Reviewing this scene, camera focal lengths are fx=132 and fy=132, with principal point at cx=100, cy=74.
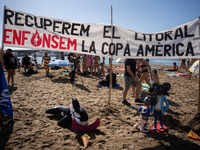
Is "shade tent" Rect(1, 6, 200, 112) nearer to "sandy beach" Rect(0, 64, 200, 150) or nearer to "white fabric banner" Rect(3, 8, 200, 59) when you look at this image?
"white fabric banner" Rect(3, 8, 200, 59)

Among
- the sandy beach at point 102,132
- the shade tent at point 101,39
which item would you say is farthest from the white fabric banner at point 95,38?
the sandy beach at point 102,132

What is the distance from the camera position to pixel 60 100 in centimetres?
530

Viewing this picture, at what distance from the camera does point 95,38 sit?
416 centimetres

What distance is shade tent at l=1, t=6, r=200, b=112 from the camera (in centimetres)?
354

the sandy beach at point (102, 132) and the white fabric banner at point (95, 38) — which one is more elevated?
the white fabric banner at point (95, 38)

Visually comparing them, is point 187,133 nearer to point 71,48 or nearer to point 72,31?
point 71,48

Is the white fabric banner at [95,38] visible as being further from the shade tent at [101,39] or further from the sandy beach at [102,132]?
the sandy beach at [102,132]

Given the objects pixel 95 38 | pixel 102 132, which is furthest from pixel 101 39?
pixel 102 132

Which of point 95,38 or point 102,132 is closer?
point 102,132

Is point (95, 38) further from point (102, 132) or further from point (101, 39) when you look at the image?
point (102, 132)

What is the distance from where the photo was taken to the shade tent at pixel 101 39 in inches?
139

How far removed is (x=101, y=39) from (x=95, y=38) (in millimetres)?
191

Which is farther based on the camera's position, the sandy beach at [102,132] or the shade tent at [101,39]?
the shade tent at [101,39]

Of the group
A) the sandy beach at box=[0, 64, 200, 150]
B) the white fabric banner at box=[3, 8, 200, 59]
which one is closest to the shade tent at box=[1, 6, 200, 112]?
the white fabric banner at box=[3, 8, 200, 59]
